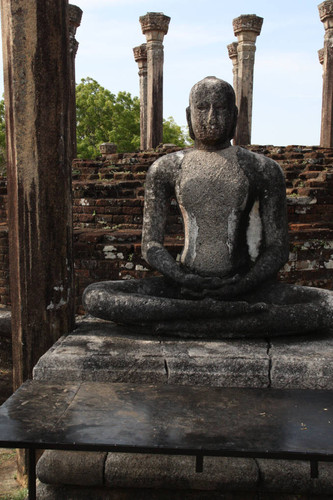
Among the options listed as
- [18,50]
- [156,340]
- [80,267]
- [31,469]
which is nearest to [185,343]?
[156,340]

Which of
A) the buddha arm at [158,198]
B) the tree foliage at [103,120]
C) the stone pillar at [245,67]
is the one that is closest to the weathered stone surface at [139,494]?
→ the buddha arm at [158,198]

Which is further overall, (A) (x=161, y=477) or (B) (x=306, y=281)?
(B) (x=306, y=281)

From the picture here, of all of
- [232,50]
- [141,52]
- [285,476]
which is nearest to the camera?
[285,476]

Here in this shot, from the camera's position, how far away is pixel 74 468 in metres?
2.09

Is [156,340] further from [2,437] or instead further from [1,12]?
[1,12]

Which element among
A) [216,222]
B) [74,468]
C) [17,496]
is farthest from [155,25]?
[74,468]

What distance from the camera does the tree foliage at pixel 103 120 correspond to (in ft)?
74.1

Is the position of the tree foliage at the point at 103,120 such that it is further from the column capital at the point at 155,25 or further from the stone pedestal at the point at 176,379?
the stone pedestal at the point at 176,379

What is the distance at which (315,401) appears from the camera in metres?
2.10

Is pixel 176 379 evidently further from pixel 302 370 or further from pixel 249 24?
pixel 249 24

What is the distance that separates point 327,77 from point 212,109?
35.7ft

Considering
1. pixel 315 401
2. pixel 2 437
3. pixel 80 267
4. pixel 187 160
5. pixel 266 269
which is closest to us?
pixel 2 437

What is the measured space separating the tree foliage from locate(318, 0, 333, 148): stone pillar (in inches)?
430

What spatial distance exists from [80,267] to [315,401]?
3.74m
